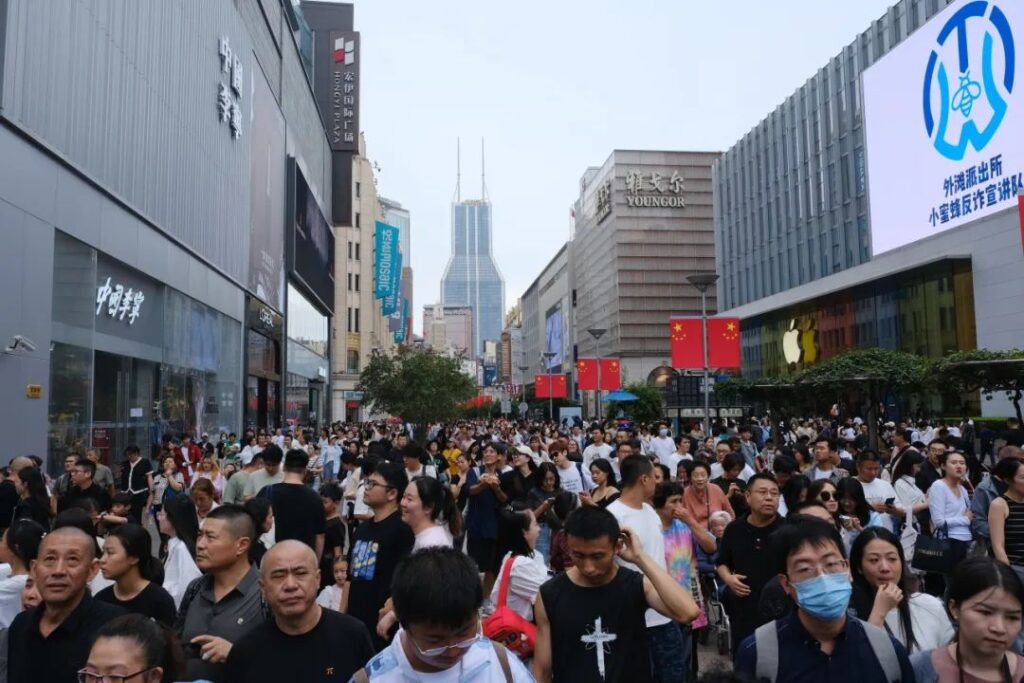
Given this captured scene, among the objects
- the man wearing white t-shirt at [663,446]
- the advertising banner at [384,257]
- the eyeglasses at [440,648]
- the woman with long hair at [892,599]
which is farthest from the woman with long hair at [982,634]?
the advertising banner at [384,257]

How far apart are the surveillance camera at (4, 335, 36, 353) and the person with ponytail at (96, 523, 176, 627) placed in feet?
41.0

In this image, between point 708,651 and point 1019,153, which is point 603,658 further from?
point 1019,153

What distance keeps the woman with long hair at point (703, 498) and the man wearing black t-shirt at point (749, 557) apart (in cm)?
189

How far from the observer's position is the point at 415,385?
119 ft

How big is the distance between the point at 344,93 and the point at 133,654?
62774 millimetres

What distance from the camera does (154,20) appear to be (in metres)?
22.3

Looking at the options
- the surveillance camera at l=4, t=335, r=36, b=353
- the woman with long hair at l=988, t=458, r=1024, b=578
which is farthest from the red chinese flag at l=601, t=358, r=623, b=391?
the woman with long hair at l=988, t=458, r=1024, b=578

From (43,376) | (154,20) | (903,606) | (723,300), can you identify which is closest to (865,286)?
(723,300)

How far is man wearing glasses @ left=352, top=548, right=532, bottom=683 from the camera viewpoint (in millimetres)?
2336

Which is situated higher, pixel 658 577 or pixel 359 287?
pixel 359 287

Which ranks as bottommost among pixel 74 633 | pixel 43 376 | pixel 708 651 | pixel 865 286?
pixel 708 651

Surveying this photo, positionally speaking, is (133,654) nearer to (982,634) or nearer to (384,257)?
(982,634)

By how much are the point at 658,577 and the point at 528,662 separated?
2.86 ft

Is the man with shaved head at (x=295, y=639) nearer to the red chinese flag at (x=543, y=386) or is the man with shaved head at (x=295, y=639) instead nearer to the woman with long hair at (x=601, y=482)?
the woman with long hair at (x=601, y=482)
